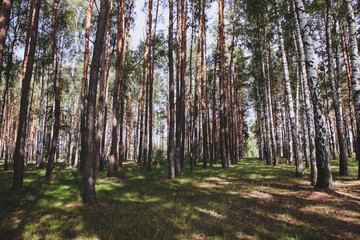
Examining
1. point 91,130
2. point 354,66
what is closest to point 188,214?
point 91,130

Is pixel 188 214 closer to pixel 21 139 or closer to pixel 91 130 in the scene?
pixel 91 130

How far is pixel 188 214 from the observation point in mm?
4879

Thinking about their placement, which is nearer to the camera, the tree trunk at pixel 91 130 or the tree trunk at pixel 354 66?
the tree trunk at pixel 91 130

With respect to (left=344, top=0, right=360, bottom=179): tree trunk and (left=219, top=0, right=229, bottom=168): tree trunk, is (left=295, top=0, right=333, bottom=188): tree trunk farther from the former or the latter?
(left=219, top=0, right=229, bottom=168): tree trunk

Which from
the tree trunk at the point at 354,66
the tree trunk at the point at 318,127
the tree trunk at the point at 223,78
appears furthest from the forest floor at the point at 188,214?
the tree trunk at the point at 223,78

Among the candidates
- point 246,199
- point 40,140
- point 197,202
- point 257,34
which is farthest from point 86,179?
point 257,34

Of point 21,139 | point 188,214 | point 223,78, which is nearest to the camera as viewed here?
point 188,214

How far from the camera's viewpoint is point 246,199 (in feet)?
20.0

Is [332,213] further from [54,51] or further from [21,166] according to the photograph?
[54,51]

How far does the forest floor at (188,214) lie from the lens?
12.6 feet

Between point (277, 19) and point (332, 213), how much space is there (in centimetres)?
1039

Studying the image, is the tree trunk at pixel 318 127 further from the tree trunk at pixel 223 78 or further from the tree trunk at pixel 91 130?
the tree trunk at pixel 223 78

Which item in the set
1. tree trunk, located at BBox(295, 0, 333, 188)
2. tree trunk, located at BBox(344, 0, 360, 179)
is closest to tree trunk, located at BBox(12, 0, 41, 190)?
tree trunk, located at BBox(295, 0, 333, 188)

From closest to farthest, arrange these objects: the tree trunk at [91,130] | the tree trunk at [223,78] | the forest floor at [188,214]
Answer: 1. the forest floor at [188,214]
2. the tree trunk at [91,130]
3. the tree trunk at [223,78]
